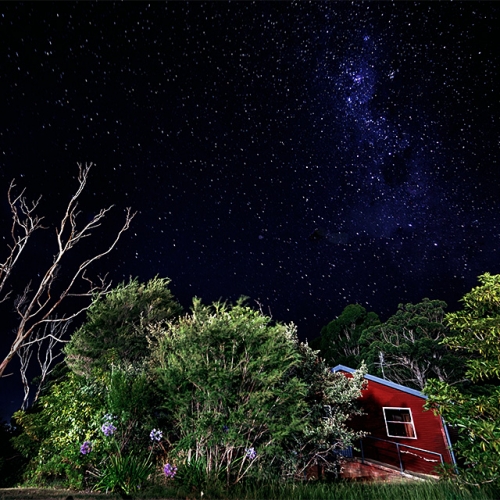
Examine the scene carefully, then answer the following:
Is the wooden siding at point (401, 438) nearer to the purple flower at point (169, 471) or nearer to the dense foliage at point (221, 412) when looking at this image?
the dense foliage at point (221, 412)

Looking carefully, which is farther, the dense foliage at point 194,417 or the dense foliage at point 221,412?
the dense foliage at point 194,417

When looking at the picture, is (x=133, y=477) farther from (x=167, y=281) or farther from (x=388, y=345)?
(x=388, y=345)

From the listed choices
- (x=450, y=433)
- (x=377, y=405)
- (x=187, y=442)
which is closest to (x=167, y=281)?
(x=377, y=405)

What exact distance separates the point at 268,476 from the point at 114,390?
3.92 meters

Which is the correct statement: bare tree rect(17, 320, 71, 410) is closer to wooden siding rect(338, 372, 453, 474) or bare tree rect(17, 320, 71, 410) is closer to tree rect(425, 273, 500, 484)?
wooden siding rect(338, 372, 453, 474)

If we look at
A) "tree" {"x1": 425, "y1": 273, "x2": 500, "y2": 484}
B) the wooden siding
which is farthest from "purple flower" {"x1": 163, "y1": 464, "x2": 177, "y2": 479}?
the wooden siding

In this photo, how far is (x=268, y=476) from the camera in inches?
281

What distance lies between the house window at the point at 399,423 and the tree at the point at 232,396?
868 cm

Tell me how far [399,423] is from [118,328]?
1496 centimetres

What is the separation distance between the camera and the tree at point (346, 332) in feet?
112

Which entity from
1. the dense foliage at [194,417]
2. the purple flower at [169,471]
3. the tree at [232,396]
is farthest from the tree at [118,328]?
the purple flower at [169,471]

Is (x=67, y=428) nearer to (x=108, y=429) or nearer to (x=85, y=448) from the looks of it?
(x=85, y=448)

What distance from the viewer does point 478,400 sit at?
5922 millimetres

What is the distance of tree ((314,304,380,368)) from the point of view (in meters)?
34.2
